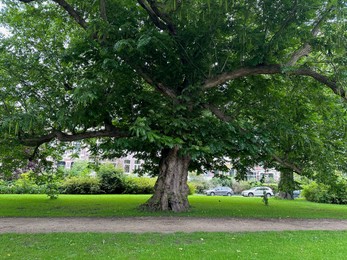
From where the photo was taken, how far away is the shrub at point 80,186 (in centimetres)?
2733

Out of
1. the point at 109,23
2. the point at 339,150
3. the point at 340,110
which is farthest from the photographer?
the point at 339,150

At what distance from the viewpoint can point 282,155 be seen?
13836mm

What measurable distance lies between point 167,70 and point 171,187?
14.8 ft

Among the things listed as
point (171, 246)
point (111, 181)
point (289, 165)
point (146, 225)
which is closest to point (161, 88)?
point (146, 225)

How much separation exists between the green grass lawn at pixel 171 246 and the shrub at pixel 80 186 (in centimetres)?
2084

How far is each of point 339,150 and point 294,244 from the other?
25.9 feet

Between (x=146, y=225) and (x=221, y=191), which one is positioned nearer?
(x=146, y=225)

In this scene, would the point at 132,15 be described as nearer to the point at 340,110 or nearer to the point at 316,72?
the point at 316,72

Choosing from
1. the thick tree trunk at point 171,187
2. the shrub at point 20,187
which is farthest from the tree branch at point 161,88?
the shrub at point 20,187

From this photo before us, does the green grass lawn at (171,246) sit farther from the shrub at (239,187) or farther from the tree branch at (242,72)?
A: the shrub at (239,187)

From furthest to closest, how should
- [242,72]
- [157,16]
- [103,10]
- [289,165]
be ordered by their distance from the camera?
[289,165], [242,72], [157,16], [103,10]

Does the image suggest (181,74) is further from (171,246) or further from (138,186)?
(138,186)

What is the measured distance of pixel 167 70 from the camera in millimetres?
11195

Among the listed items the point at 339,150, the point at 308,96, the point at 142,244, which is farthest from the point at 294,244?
the point at 339,150
